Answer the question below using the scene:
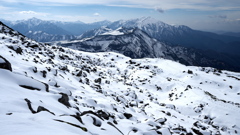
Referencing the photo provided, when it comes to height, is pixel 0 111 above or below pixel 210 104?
above

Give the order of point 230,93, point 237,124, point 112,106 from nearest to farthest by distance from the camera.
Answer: point 112,106 < point 237,124 < point 230,93

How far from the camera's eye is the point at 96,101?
20.1 metres

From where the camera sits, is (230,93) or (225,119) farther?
(230,93)

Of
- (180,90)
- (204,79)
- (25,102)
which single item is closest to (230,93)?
Answer: (204,79)

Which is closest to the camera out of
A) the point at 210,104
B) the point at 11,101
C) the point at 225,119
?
the point at 11,101

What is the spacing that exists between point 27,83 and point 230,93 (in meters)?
68.5

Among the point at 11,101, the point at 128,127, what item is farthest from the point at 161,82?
the point at 11,101

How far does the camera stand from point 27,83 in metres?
12.7

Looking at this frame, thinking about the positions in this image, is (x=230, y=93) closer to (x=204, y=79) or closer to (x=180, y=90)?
(x=204, y=79)

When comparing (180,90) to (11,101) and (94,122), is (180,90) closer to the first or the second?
(94,122)

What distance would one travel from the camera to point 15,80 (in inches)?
476

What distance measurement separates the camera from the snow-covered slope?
7586 mm

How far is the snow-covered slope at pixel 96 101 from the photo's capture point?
759cm

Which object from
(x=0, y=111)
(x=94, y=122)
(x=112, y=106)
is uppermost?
(x=0, y=111)
